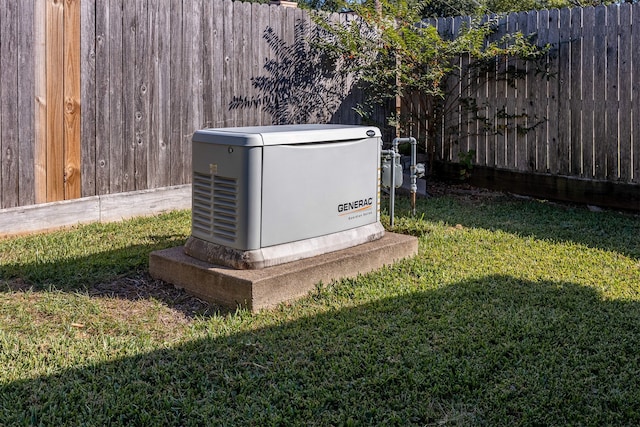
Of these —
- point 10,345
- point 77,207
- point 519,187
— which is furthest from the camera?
point 519,187

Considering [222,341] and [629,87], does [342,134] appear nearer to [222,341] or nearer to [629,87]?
[222,341]

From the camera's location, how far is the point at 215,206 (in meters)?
4.26

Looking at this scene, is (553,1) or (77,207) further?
(553,1)

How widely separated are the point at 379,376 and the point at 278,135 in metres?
1.66

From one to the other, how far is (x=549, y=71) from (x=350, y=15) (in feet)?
8.01

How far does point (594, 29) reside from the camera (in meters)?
7.30

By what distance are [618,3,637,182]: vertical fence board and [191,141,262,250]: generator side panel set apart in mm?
4645

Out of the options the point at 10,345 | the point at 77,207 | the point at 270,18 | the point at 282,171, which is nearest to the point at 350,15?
the point at 270,18

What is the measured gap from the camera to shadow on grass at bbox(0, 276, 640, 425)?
2.75m

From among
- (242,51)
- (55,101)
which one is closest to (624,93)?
(242,51)

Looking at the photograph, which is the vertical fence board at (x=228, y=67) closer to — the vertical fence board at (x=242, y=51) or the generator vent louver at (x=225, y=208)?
the vertical fence board at (x=242, y=51)

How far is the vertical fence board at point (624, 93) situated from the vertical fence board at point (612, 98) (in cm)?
4

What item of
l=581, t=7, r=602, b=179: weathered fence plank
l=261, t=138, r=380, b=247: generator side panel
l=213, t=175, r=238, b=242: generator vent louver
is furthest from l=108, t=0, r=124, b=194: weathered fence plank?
l=581, t=7, r=602, b=179: weathered fence plank

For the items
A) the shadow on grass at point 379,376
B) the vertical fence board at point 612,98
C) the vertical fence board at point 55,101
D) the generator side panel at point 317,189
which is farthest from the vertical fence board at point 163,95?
the vertical fence board at point 612,98
